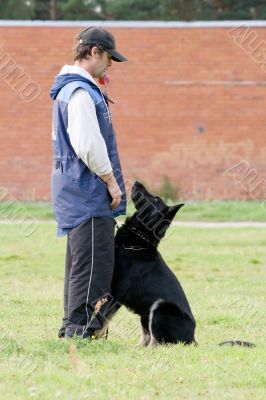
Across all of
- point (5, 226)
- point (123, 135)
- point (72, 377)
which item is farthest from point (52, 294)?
point (123, 135)

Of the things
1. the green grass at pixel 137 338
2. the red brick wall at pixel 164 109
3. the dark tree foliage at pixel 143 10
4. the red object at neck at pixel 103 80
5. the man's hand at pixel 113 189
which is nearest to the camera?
the green grass at pixel 137 338

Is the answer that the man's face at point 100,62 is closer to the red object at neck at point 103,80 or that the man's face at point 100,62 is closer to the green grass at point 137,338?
the red object at neck at point 103,80

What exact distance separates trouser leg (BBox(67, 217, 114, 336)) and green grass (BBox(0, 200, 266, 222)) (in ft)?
36.5

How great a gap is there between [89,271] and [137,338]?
1163mm

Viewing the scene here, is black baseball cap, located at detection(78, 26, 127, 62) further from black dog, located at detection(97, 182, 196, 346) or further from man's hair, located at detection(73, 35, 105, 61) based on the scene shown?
black dog, located at detection(97, 182, 196, 346)

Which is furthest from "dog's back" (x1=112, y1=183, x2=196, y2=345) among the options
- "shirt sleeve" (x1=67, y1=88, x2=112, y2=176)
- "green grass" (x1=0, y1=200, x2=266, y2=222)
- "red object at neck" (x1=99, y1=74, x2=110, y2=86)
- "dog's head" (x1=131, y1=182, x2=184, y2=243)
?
"green grass" (x1=0, y1=200, x2=266, y2=222)

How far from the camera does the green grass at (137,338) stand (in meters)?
5.20

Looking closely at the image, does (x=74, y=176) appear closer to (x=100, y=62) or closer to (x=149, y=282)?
(x=100, y=62)

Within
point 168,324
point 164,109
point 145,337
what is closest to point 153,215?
point 168,324

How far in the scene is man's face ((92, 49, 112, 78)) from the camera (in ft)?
20.8

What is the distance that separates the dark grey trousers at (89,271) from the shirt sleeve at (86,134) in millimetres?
421

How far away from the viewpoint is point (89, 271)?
6340mm

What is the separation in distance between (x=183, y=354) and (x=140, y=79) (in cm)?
1514

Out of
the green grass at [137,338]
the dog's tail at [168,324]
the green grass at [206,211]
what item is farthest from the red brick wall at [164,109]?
the dog's tail at [168,324]
